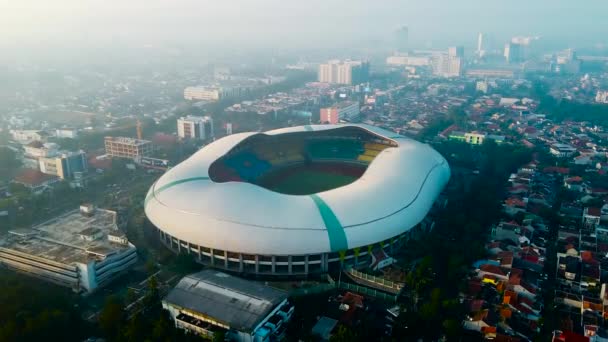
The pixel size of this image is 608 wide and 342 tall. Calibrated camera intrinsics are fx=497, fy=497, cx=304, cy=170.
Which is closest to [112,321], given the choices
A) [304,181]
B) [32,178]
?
[304,181]

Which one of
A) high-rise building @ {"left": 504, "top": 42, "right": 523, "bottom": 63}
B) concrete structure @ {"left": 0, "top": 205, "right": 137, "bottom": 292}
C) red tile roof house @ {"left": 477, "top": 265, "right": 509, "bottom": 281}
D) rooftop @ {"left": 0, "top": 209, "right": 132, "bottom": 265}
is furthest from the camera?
high-rise building @ {"left": 504, "top": 42, "right": 523, "bottom": 63}

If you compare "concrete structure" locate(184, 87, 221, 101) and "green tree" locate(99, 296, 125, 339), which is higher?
"concrete structure" locate(184, 87, 221, 101)

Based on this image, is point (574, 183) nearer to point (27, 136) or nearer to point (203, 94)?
point (27, 136)

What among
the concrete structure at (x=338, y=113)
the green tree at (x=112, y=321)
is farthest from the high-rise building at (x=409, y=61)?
the green tree at (x=112, y=321)

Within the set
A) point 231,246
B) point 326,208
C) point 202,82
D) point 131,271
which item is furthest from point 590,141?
point 202,82

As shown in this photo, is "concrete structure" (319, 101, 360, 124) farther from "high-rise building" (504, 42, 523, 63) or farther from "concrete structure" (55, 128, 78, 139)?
"high-rise building" (504, 42, 523, 63)

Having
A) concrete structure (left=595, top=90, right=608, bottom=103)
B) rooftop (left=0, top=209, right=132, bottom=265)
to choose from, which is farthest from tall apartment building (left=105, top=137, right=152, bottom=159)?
concrete structure (left=595, top=90, right=608, bottom=103)
